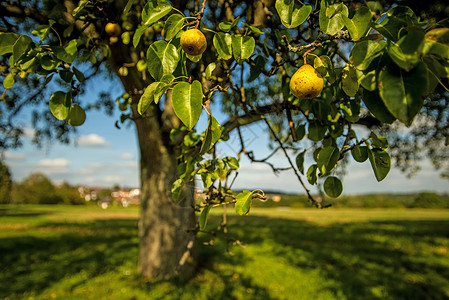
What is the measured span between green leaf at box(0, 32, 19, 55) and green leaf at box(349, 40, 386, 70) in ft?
4.77

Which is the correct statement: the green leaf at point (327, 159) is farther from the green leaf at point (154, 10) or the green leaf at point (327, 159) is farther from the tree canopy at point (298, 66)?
the green leaf at point (154, 10)

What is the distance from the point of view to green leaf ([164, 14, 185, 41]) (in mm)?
971

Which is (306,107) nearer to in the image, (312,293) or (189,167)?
(189,167)

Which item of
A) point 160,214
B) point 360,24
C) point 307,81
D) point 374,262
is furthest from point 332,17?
point 374,262

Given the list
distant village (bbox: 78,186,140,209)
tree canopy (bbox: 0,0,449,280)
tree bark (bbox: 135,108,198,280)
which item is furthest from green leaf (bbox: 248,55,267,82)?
distant village (bbox: 78,186,140,209)

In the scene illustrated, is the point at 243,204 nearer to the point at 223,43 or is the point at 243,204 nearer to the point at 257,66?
the point at 223,43

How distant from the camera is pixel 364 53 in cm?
79

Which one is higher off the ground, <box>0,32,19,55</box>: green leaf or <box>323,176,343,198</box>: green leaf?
<box>0,32,19,55</box>: green leaf

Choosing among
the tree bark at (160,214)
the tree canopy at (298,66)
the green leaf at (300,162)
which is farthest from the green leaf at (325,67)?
the tree bark at (160,214)

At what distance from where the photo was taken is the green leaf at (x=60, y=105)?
1.44 meters

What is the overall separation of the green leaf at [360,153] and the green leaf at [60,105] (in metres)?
1.37

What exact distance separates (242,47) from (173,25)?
0.29 meters

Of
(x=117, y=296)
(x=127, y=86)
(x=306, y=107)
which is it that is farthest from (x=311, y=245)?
(x=306, y=107)

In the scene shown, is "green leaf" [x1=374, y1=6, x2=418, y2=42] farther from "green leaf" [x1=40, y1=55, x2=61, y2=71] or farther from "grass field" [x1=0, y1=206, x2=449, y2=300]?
"grass field" [x1=0, y1=206, x2=449, y2=300]
